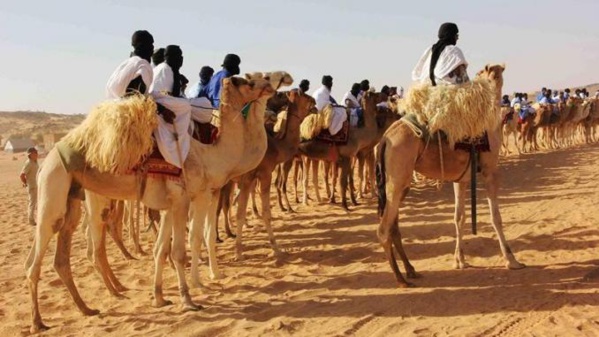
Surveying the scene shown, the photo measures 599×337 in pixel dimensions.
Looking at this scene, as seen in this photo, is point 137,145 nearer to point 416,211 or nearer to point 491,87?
point 491,87

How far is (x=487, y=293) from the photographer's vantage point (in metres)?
6.72

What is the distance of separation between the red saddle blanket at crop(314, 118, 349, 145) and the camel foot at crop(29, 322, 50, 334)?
822 cm

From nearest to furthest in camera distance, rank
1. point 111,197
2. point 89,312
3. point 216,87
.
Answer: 1. point 89,312
2. point 111,197
3. point 216,87

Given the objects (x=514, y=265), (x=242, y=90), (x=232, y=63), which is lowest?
(x=514, y=265)

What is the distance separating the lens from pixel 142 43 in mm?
6719

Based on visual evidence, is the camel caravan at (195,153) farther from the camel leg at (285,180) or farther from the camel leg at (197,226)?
the camel leg at (285,180)

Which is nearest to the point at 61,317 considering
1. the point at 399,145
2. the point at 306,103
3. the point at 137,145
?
the point at 137,145

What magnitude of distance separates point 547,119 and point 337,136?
17.7 meters

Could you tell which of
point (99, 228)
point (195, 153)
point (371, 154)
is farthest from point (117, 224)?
point (371, 154)

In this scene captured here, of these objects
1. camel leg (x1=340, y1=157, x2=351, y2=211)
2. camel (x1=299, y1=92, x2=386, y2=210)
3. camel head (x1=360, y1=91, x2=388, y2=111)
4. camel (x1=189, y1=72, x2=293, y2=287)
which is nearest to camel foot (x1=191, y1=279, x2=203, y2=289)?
camel (x1=189, y1=72, x2=293, y2=287)

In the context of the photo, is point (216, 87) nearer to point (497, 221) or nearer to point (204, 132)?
point (204, 132)

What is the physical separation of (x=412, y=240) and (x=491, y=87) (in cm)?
333

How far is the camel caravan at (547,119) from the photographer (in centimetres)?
2700

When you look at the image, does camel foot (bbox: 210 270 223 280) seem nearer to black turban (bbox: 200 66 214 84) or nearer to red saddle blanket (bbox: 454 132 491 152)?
red saddle blanket (bbox: 454 132 491 152)
